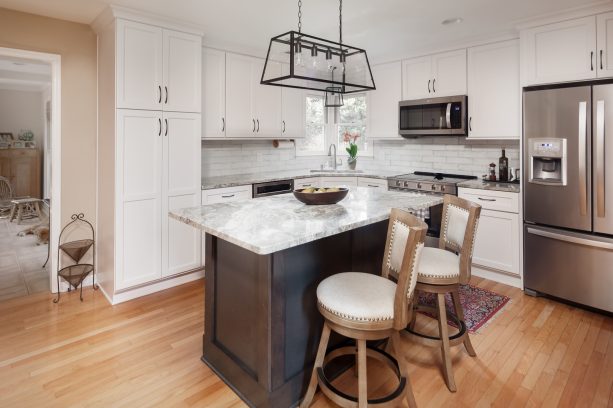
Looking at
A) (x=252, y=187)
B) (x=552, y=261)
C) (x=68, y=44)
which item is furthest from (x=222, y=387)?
(x=68, y=44)

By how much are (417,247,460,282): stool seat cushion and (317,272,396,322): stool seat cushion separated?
1.07 ft

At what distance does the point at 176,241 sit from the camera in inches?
141

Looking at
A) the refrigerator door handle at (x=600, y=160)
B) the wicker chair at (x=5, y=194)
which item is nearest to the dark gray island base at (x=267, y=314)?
A: the refrigerator door handle at (x=600, y=160)

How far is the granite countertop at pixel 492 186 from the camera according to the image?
3.49m

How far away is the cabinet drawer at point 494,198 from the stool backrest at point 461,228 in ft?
4.63

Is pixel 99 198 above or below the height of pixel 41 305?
above

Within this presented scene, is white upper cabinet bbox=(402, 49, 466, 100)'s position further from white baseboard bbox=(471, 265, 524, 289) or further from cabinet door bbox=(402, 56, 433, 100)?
white baseboard bbox=(471, 265, 524, 289)

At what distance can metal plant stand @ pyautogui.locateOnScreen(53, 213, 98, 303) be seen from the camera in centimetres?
329

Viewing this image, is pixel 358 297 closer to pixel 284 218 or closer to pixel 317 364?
pixel 317 364

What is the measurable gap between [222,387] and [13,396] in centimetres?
113

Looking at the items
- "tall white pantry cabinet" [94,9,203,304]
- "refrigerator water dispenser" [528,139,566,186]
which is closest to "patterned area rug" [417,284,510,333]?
"refrigerator water dispenser" [528,139,566,186]

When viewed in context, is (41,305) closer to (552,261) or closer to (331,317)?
(331,317)

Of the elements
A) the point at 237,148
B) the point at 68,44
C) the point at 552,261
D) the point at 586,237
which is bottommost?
the point at 552,261

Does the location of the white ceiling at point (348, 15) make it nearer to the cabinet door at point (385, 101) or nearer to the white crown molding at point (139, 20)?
the white crown molding at point (139, 20)
